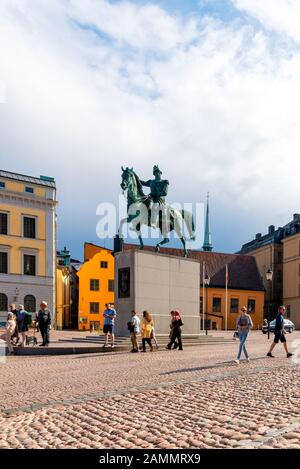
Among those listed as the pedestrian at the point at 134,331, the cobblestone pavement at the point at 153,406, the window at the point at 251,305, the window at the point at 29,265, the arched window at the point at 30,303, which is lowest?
the window at the point at 251,305

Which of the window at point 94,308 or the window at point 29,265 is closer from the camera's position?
the window at point 29,265

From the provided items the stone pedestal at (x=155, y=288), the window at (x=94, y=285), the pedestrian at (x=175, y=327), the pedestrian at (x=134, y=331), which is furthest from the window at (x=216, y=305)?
the pedestrian at (x=134, y=331)

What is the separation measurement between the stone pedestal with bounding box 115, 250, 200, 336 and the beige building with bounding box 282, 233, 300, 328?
146 ft

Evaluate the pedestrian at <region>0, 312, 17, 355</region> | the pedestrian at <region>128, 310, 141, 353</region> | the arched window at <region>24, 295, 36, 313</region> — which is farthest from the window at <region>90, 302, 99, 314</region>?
the pedestrian at <region>128, 310, 141, 353</region>

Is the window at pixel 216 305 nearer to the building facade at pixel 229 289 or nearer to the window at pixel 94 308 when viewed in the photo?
the building facade at pixel 229 289

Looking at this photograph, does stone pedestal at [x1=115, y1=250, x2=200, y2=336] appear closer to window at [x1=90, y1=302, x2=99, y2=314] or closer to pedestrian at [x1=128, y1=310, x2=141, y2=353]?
pedestrian at [x1=128, y1=310, x2=141, y2=353]

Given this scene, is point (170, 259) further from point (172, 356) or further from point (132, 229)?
point (172, 356)

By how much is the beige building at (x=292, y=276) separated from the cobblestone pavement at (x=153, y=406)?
56300 millimetres

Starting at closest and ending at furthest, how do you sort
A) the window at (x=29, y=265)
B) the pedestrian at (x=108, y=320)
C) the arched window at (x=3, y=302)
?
the pedestrian at (x=108, y=320), the arched window at (x=3, y=302), the window at (x=29, y=265)

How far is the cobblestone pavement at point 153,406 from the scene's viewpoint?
607 cm

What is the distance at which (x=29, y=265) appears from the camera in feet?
160

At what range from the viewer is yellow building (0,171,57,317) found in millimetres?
46938

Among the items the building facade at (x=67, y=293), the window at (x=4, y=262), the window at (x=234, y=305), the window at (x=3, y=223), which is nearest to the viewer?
the window at (x=4, y=262)
